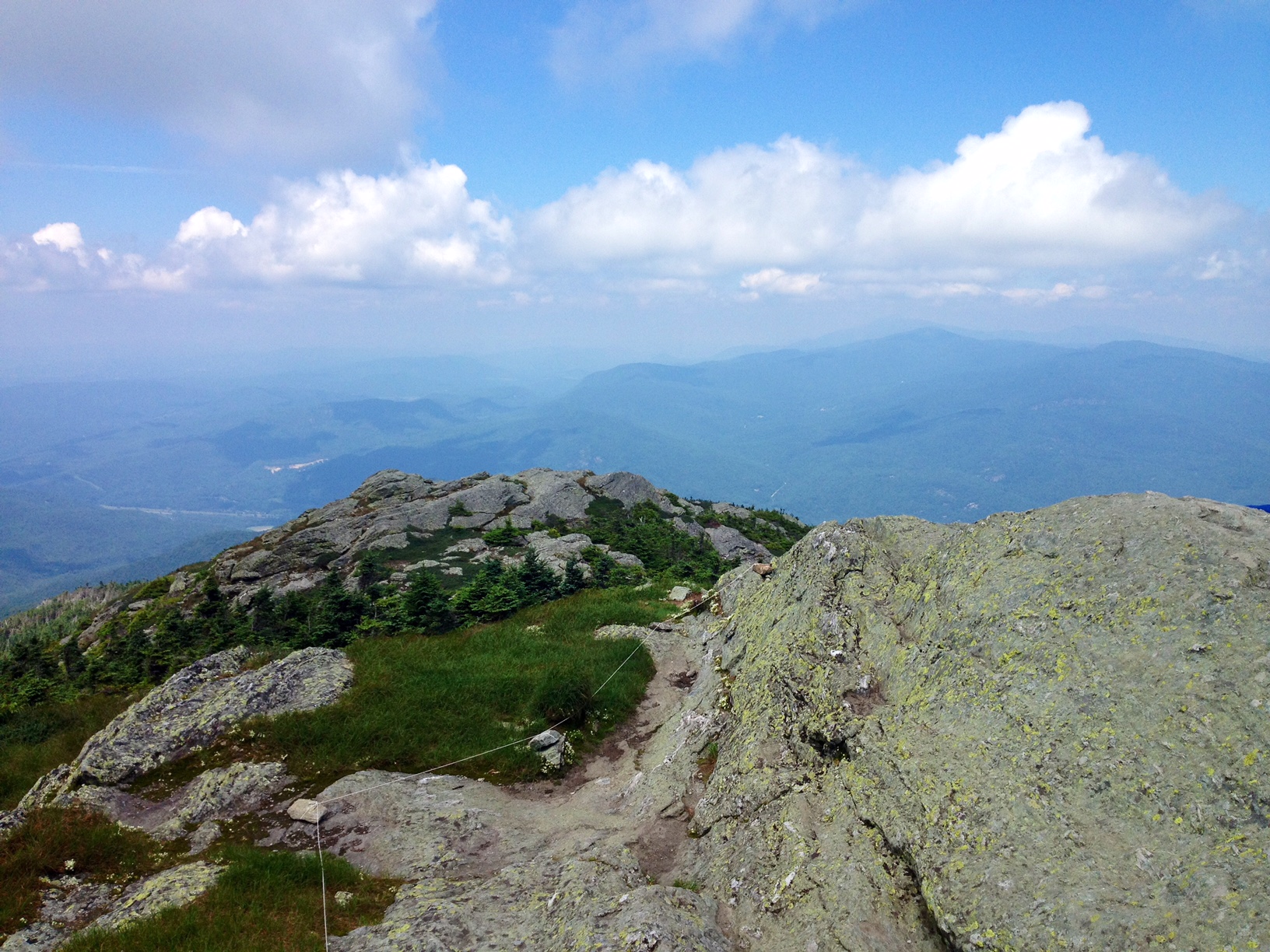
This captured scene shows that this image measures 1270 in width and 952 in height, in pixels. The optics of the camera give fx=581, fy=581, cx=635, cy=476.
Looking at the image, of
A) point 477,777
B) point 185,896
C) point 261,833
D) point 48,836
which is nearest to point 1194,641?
point 477,777

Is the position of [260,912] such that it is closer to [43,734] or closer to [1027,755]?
[1027,755]

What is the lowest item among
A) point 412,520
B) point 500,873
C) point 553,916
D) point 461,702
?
point 412,520

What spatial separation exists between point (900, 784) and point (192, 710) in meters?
19.3

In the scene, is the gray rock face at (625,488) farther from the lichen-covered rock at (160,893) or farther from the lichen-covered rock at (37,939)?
the lichen-covered rock at (37,939)

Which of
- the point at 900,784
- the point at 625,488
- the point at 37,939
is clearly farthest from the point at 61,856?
the point at 625,488

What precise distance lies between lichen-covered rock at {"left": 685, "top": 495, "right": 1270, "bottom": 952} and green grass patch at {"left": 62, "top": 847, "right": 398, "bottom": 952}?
6223 mm

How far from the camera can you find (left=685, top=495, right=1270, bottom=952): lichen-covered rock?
6426mm

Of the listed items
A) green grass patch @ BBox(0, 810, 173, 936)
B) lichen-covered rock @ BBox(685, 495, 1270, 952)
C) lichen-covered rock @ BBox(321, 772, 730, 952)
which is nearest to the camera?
lichen-covered rock @ BBox(685, 495, 1270, 952)

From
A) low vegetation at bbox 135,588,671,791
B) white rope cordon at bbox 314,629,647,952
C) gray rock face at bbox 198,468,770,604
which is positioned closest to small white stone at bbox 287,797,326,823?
white rope cordon at bbox 314,629,647,952

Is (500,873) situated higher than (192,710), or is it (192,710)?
(500,873)

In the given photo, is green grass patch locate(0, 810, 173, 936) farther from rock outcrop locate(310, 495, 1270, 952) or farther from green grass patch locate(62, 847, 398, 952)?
rock outcrop locate(310, 495, 1270, 952)

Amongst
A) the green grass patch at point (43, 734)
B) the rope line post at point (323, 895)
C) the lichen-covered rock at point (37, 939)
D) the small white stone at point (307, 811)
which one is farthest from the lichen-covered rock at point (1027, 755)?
the green grass patch at point (43, 734)

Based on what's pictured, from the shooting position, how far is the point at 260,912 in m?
10.0

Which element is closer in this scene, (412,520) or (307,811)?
(307,811)
